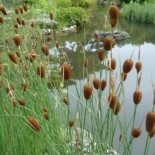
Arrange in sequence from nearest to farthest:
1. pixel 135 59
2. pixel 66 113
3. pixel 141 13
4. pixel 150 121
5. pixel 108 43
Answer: pixel 150 121 < pixel 108 43 < pixel 66 113 < pixel 135 59 < pixel 141 13

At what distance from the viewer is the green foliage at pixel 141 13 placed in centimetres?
909

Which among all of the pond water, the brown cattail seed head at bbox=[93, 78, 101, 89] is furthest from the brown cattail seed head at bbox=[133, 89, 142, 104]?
the pond water

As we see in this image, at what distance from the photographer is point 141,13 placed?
30.8 ft

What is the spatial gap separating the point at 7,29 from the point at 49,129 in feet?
9.70

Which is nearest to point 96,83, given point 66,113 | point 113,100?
point 113,100

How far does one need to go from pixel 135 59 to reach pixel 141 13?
403 cm

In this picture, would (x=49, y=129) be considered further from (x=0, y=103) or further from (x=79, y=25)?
(x=79, y=25)

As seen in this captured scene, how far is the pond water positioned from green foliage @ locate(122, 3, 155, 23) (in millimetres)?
173

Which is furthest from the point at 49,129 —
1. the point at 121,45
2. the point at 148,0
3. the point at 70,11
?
the point at 148,0

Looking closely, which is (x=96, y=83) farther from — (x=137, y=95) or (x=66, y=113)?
(x=66, y=113)

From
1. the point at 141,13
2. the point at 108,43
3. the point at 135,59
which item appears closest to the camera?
the point at 108,43

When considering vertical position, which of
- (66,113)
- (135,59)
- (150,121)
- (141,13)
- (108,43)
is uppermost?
(108,43)

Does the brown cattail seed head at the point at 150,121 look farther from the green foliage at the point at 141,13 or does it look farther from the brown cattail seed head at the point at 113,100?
the green foliage at the point at 141,13

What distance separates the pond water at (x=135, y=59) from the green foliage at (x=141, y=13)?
173 millimetres
